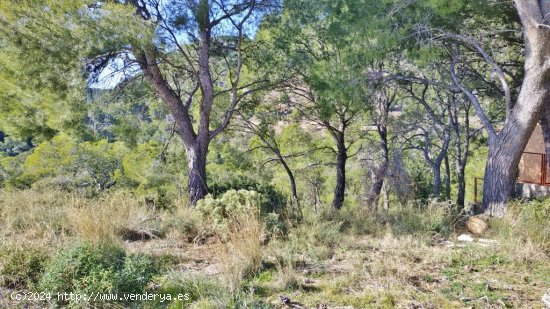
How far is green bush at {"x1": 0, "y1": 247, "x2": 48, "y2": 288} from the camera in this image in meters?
3.22

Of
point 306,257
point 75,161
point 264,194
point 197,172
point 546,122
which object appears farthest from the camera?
point 75,161

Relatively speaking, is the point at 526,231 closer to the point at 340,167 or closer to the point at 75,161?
the point at 340,167

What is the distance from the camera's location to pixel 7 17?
525 cm

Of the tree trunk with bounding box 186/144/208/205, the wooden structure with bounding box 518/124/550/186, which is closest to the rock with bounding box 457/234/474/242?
the tree trunk with bounding box 186/144/208/205

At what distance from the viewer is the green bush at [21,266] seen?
322 cm

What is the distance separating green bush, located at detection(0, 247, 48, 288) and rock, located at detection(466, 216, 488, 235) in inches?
211

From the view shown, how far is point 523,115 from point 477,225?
6.60ft

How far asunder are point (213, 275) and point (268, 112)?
7.94 meters

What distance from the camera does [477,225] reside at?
17.6ft

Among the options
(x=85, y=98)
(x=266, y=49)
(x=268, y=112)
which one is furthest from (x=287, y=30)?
(x=85, y=98)

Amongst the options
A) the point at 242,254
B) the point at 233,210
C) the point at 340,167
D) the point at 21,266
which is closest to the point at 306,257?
the point at 242,254

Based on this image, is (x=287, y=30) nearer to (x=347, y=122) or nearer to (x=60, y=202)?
(x=347, y=122)

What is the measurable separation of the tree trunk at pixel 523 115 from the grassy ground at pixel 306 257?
0.74m

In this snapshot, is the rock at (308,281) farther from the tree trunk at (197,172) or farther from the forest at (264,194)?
the tree trunk at (197,172)
